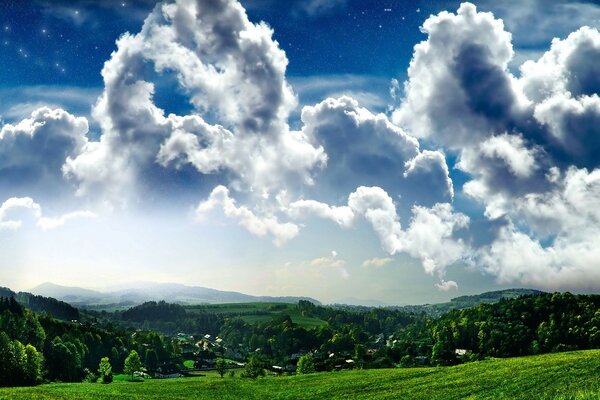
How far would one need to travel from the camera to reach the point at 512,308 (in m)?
157

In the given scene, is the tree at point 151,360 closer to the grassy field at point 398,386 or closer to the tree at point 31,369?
the grassy field at point 398,386

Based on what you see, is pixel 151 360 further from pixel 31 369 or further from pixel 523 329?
pixel 523 329

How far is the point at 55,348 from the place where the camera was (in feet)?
394

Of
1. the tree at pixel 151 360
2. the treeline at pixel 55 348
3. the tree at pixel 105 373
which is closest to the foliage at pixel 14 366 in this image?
the treeline at pixel 55 348

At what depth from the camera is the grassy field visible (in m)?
61.1

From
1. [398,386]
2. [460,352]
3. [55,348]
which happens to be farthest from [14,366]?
[460,352]

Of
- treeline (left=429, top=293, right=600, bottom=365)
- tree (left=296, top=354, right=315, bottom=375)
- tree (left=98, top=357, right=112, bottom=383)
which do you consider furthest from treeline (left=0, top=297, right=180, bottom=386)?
treeline (left=429, top=293, right=600, bottom=365)

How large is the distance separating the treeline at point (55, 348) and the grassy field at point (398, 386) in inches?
425

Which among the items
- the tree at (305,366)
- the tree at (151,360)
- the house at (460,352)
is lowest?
the tree at (151,360)

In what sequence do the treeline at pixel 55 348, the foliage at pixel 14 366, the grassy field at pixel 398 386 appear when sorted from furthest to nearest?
the treeline at pixel 55 348 → the foliage at pixel 14 366 → the grassy field at pixel 398 386

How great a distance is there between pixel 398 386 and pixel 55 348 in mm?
89181

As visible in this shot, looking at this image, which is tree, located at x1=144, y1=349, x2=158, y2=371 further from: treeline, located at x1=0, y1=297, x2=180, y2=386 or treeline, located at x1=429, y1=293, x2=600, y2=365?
treeline, located at x1=429, y1=293, x2=600, y2=365

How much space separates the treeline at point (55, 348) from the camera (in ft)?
295

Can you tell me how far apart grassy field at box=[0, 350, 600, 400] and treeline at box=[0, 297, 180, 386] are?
1080cm
